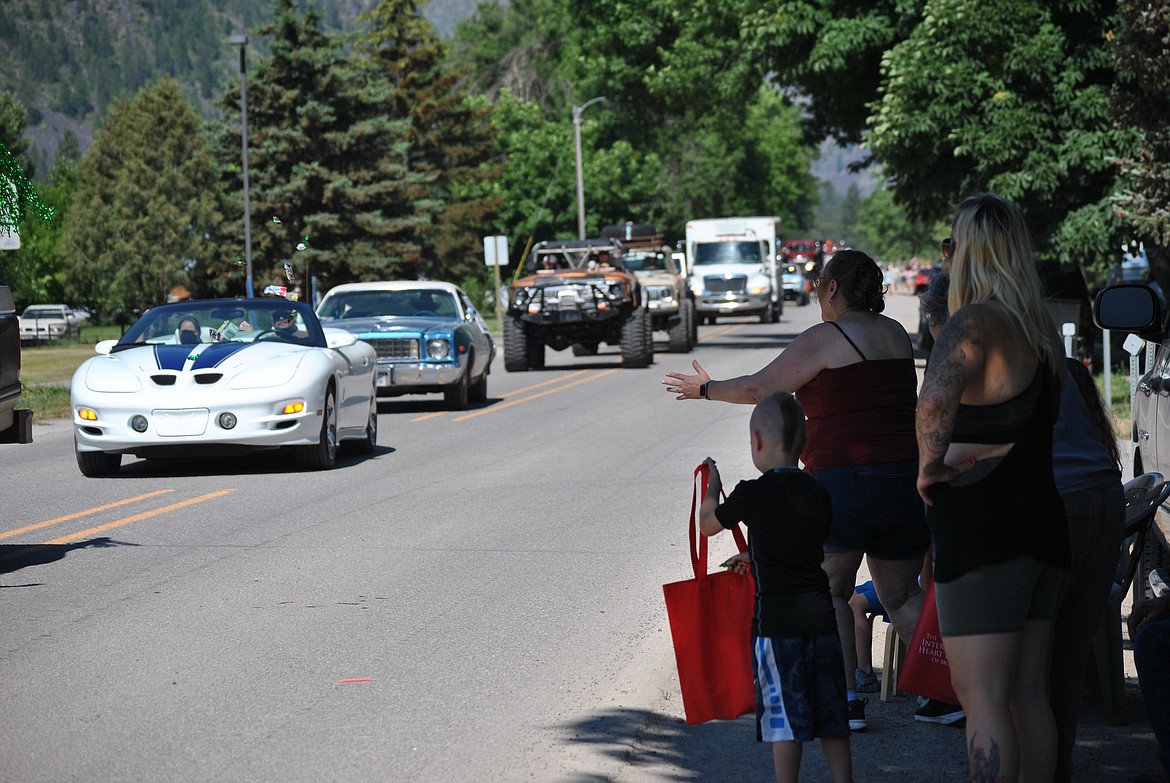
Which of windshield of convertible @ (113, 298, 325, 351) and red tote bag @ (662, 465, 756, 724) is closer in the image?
red tote bag @ (662, 465, 756, 724)

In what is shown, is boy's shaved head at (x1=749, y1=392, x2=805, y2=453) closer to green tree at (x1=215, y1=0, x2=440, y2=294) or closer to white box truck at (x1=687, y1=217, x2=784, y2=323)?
white box truck at (x1=687, y1=217, x2=784, y2=323)

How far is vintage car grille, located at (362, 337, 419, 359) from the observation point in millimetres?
19719

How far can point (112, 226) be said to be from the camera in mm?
61562

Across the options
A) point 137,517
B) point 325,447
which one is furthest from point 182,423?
point 137,517

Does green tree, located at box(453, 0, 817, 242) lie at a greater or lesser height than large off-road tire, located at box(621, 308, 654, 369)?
A: greater

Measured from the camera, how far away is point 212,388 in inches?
519

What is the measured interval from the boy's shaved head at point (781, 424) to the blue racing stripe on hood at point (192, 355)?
9.31 m

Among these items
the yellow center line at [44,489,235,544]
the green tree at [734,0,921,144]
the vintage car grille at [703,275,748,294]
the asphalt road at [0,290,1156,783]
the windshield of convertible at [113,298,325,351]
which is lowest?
the asphalt road at [0,290,1156,783]

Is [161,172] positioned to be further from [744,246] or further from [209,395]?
[209,395]

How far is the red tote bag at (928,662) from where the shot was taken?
5238 millimetres

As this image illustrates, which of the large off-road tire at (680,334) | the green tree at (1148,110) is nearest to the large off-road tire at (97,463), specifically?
the green tree at (1148,110)

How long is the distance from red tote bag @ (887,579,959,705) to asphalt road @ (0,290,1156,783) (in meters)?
0.23

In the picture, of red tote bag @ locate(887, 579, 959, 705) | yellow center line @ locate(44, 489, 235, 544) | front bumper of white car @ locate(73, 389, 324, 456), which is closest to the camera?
red tote bag @ locate(887, 579, 959, 705)

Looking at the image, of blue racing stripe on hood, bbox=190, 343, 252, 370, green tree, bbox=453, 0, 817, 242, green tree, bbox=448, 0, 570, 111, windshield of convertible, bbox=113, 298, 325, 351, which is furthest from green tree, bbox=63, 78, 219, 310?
blue racing stripe on hood, bbox=190, 343, 252, 370
